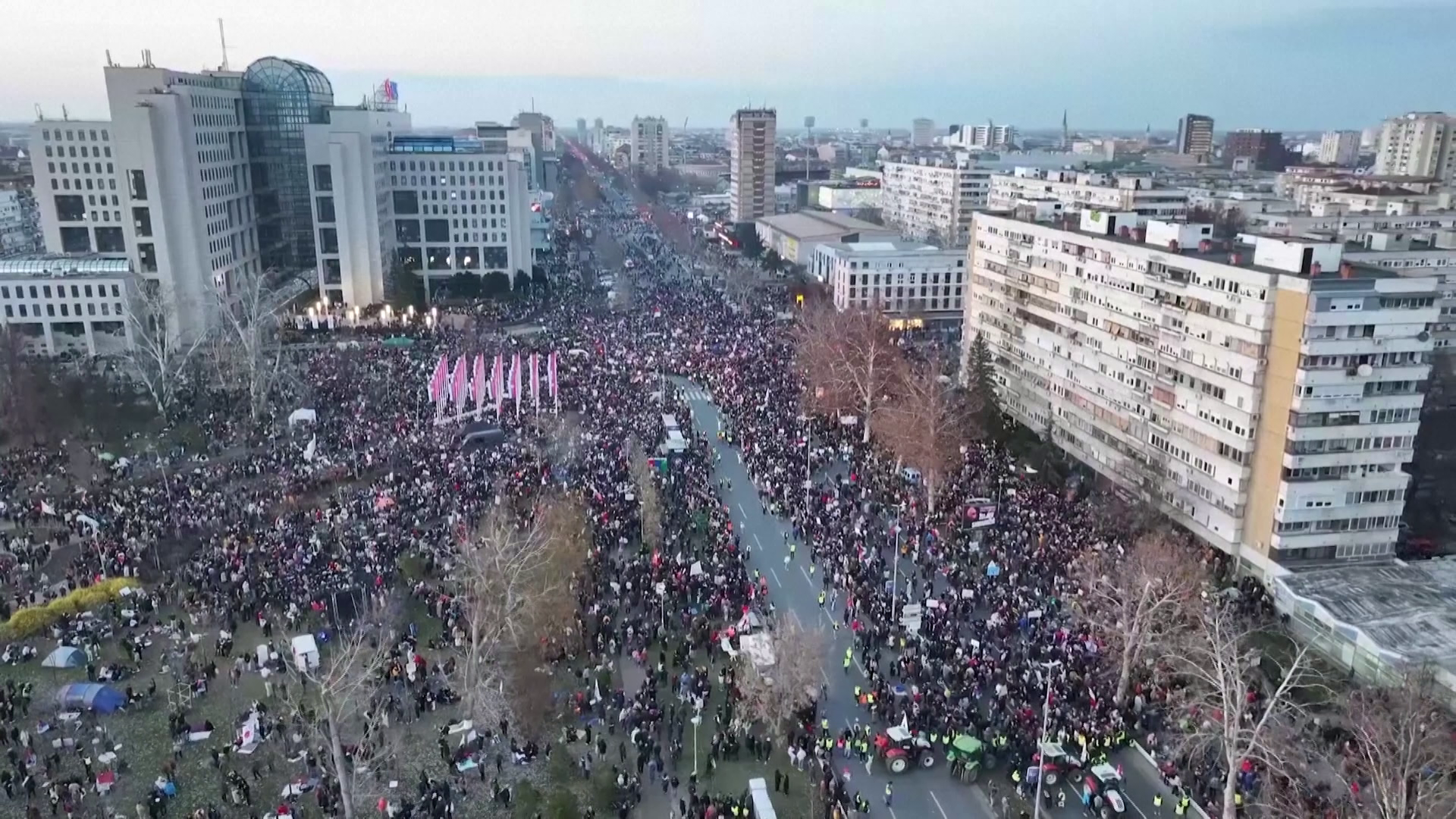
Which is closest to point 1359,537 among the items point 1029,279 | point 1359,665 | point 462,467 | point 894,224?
point 1359,665

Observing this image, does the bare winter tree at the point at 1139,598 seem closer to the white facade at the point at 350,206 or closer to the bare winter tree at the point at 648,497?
the bare winter tree at the point at 648,497

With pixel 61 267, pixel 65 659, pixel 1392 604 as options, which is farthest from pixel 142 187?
pixel 1392 604

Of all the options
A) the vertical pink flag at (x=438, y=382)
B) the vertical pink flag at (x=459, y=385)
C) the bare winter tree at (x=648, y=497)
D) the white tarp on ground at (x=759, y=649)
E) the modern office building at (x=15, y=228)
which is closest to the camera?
the white tarp on ground at (x=759, y=649)

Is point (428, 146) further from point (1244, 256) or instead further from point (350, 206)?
point (1244, 256)

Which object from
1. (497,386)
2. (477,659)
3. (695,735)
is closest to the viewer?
(695,735)

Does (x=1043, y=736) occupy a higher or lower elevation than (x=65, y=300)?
lower

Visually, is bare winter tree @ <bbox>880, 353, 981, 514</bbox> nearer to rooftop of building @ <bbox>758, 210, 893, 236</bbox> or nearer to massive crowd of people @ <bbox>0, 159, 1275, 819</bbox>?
massive crowd of people @ <bbox>0, 159, 1275, 819</bbox>

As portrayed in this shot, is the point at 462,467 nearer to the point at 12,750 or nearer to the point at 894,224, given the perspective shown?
the point at 12,750

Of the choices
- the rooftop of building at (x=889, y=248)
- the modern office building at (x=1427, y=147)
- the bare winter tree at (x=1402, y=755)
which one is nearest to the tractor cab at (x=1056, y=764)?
the bare winter tree at (x=1402, y=755)
